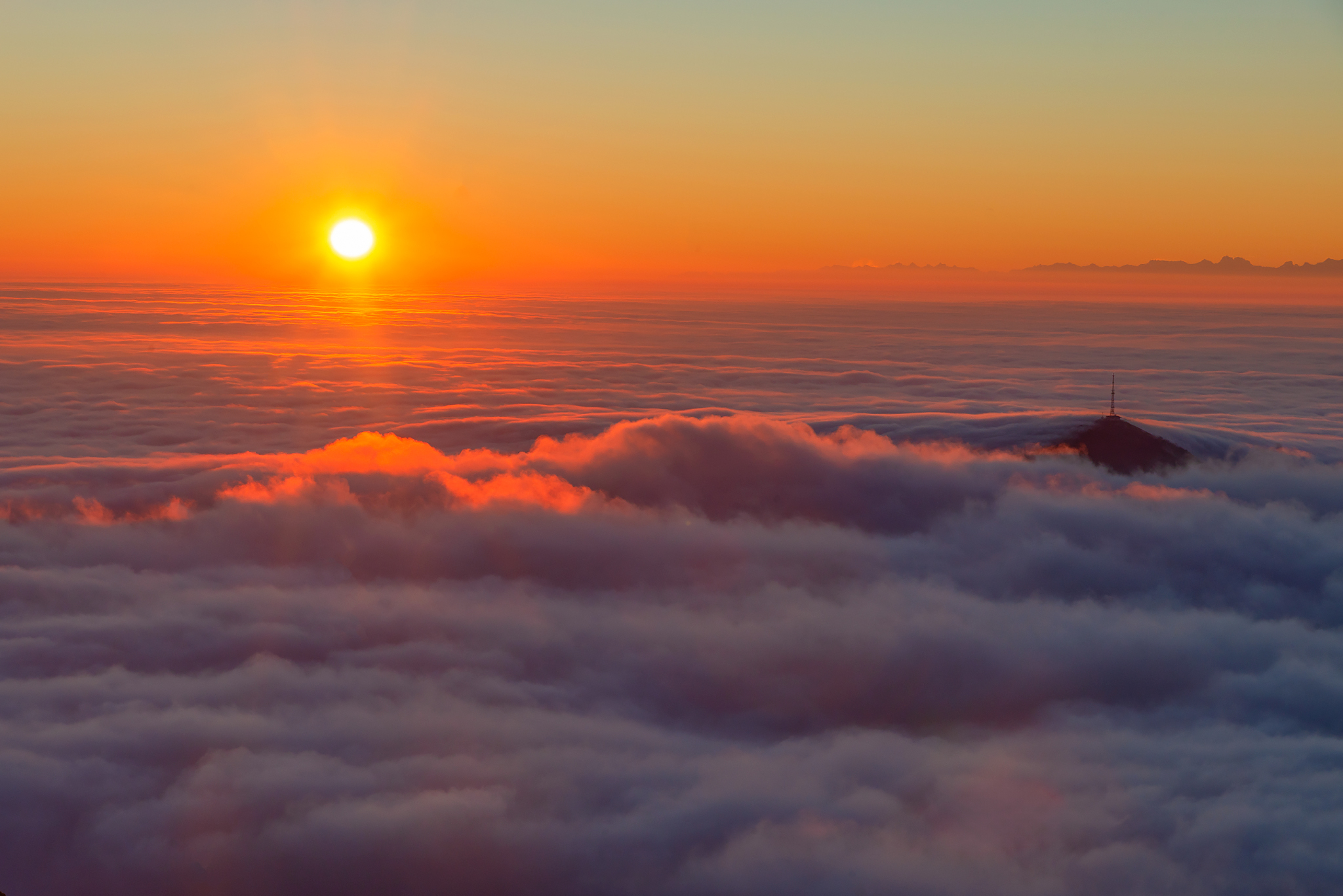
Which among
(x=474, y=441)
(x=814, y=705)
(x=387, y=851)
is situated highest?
(x=474, y=441)

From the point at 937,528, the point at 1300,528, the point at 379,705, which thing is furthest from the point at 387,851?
the point at 1300,528

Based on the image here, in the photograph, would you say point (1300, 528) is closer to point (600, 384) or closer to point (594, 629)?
point (594, 629)

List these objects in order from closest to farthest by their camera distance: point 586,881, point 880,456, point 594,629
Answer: point 586,881 < point 594,629 < point 880,456

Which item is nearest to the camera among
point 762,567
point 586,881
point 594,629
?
point 586,881

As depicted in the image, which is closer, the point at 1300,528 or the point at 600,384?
the point at 1300,528

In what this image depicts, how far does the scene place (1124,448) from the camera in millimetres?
108938

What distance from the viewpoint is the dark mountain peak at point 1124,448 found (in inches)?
4176

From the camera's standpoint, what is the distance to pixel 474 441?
116 metres

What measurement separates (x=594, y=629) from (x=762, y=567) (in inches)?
890

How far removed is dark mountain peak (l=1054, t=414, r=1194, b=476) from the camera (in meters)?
106

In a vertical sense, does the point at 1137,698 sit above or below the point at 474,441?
below

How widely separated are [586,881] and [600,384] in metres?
138

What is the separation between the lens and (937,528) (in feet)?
324

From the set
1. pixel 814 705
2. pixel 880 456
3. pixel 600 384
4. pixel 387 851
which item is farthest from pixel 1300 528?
pixel 600 384
